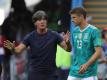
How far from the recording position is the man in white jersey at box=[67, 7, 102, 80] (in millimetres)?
7242

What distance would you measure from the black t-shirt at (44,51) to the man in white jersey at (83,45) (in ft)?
1.37

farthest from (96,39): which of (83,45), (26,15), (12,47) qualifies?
(26,15)

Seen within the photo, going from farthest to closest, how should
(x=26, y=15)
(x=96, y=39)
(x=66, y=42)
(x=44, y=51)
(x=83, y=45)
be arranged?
(x=26, y=15), (x=44, y=51), (x=66, y=42), (x=83, y=45), (x=96, y=39)

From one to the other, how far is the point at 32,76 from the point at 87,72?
907 millimetres

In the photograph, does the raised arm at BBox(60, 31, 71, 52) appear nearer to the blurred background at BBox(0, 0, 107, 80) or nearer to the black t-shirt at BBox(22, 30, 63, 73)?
the black t-shirt at BBox(22, 30, 63, 73)

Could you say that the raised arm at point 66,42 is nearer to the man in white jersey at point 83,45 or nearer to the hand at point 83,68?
the man in white jersey at point 83,45

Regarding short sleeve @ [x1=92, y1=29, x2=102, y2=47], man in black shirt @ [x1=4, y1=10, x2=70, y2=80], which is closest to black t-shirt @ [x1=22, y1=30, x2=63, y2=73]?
man in black shirt @ [x1=4, y1=10, x2=70, y2=80]

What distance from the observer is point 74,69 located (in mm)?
7418

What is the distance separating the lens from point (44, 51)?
25.1 feet

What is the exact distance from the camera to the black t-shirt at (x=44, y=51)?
25.1ft

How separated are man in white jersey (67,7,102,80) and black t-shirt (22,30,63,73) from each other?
0.42m

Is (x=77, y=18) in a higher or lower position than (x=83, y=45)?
higher

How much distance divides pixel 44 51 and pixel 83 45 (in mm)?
665

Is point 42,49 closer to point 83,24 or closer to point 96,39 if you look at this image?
point 83,24
